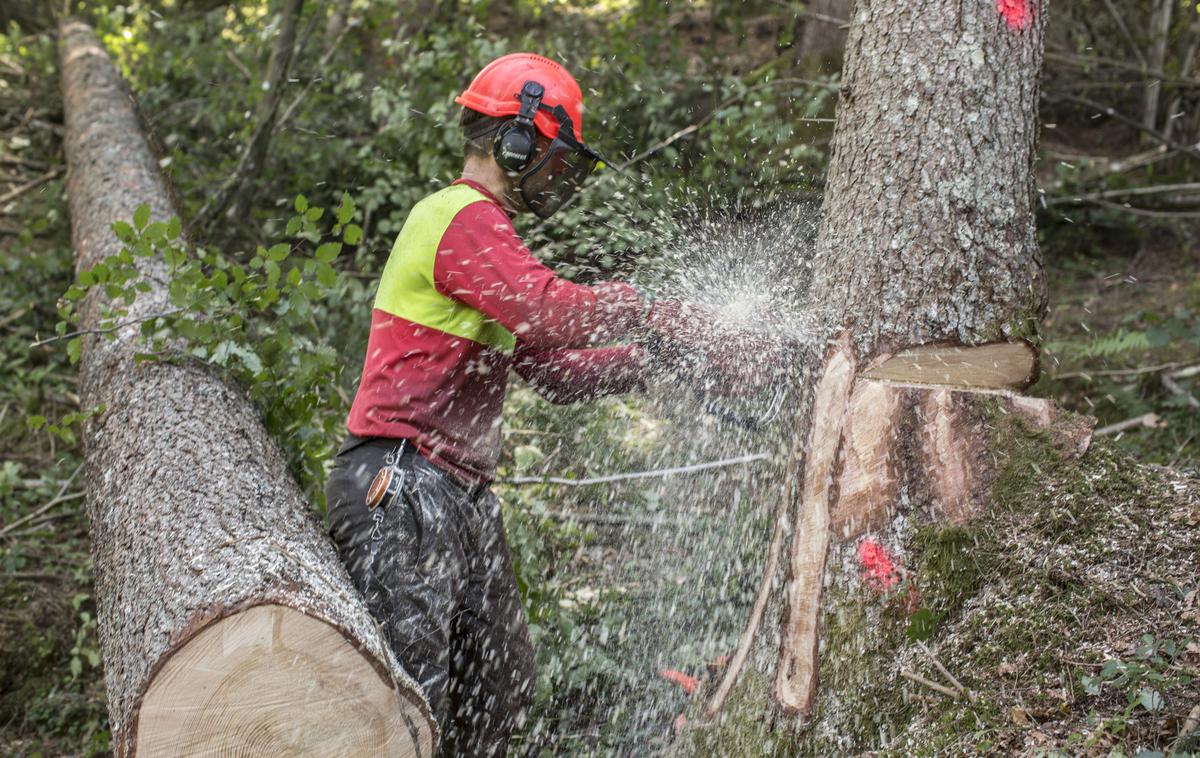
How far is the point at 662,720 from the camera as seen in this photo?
3143mm

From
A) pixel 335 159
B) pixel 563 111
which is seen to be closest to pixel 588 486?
pixel 563 111

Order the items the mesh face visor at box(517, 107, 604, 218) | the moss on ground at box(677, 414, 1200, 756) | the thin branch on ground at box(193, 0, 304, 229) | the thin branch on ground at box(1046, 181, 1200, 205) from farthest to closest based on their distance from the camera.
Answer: the thin branch on ground at box(193, 0, 304, 229)
the thin branch on ground at box(1046, 181, 1200, 205)
the mesh face visor at box(517, 107, 604, 218)
the moss on ground at box(677, 414, 1200, 756)

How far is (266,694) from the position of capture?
201 centimetres

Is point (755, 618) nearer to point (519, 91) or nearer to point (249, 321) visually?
point (519, 91)

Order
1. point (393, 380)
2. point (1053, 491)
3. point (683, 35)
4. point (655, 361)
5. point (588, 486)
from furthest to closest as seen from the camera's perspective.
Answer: point (683, 35) < point (588, 486) < point (655, 361) < point (393, 380) < point (1053, 491)

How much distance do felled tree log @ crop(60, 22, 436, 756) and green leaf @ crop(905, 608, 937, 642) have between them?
3.97ft

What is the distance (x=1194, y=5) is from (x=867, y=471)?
20.1 ft

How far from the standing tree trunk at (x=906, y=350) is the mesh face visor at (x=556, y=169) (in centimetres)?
78

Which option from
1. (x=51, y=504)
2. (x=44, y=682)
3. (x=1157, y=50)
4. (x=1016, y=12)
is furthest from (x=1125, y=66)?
(x=44, y=682)

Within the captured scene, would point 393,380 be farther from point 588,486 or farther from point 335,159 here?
point 335,159

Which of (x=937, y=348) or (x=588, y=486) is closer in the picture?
(x=937, y=348)

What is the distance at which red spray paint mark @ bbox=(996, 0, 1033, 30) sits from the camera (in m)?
2.67

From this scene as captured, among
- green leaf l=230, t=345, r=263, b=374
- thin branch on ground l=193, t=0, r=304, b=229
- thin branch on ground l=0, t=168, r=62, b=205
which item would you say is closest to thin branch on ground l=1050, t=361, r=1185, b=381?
green leaf l=230, t=345, r=263, b=374

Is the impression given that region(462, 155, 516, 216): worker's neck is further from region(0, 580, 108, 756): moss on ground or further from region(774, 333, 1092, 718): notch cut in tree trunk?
region(0, 580, 108, 756): moss on ground
